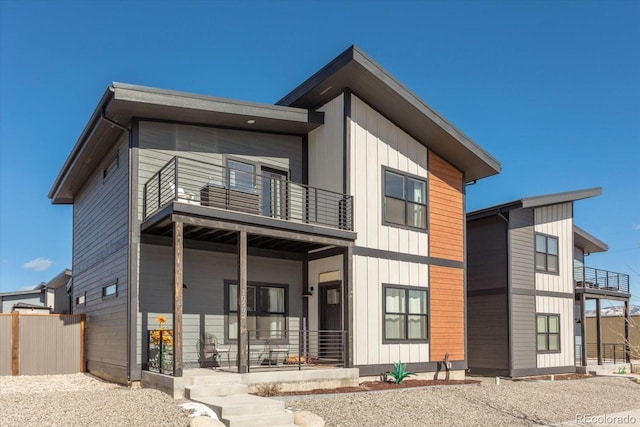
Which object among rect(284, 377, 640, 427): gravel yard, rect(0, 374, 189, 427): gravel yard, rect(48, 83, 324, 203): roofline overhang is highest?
rect(48, 83, 324, 203): roofline overhang

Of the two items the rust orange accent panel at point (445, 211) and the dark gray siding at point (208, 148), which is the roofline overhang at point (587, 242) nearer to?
the rust orange accent panel at point (445, 211)

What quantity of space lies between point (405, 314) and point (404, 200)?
9.92ft

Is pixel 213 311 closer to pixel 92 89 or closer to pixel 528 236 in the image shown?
pixel 92 89

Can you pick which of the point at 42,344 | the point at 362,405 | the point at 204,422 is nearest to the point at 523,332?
the point at 362,405

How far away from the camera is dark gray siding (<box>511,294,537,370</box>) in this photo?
18.6m

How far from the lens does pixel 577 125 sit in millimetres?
20953

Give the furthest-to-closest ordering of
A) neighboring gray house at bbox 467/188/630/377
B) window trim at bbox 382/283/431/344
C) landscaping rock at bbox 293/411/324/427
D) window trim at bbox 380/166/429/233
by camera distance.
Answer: neighboring gray house at bbox 467/188/630/377
window trim at bbox 380/166/429/233
window trim at bbox 382/283/431/344
landscaping rock at bbox 293/411/324/427

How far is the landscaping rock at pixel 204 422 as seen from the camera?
7.71 m

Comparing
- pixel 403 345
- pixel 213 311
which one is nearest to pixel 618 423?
pixel 403 345

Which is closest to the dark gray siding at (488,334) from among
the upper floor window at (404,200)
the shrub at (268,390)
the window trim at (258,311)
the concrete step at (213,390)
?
the upper floor window at (404,200)

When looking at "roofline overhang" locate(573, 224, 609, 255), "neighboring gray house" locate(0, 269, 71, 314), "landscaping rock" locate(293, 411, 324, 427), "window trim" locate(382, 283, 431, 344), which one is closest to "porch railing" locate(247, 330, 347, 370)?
"window trim" locate(382, 283, 431, 344)

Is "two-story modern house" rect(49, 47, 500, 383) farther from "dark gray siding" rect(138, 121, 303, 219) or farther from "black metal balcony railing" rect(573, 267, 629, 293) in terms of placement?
"black metal balcony railing" rect(573, 267, 629, 293)

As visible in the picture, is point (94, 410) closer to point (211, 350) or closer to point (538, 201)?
point (211, 350)

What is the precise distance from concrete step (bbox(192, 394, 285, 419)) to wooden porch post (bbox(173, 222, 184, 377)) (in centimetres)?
113
